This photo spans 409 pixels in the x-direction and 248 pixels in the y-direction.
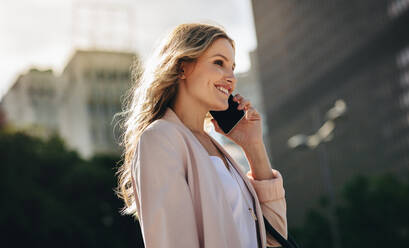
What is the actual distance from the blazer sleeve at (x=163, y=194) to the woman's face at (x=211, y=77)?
38 cm

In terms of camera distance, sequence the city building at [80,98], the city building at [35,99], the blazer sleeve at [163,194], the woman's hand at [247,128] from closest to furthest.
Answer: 1. the blazer sleeve at [163,194]
2. the woman's hand at [247,128]
3. the city building at [80,98]
4. the city building at [35,99]

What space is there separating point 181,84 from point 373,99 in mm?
78595

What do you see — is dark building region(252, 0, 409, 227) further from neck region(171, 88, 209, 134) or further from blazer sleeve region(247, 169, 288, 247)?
neck region(171, 88, 209, 134)

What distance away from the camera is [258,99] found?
11100 centimetres

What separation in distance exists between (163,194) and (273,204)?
0.79 meters

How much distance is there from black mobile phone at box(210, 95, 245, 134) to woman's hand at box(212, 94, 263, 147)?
1.1 inches

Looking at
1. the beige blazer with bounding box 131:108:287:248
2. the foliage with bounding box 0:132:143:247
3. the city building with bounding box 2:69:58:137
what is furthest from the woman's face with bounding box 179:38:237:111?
the city building with bounding box 2:69:58:137

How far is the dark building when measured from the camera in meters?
75.4

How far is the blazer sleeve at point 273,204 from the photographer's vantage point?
2871 millimetres

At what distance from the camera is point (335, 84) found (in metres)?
86.2

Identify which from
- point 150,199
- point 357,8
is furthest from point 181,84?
point 357,8

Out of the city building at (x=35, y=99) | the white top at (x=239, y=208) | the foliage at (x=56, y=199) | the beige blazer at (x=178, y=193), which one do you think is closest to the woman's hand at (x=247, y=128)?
the white top at (x=239, y=208)

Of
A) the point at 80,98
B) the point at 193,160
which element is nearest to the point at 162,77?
the point at 193,160

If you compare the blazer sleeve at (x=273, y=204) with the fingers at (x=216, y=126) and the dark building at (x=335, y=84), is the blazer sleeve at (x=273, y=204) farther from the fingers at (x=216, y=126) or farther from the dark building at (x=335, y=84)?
the dark building at (x=335, y=84)
